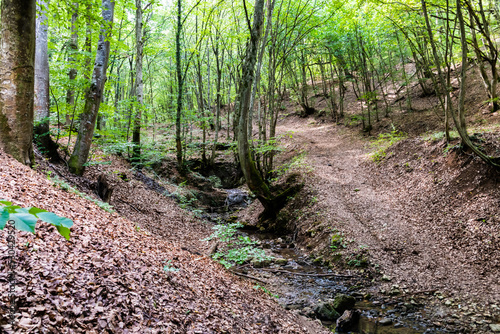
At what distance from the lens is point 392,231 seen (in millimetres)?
8320

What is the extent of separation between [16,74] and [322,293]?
24.6 ft

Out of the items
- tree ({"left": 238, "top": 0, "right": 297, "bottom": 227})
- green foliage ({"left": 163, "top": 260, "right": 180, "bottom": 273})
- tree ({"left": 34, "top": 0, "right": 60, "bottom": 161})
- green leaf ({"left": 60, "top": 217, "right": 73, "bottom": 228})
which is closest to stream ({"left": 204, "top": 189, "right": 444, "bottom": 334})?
green foliage ({"left": 163, "top": 260, "right": 180, "bottom": 273})

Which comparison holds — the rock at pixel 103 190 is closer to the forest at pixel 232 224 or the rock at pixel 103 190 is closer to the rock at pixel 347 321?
the forest at pixel 232 224

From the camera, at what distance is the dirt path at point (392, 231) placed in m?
6.09

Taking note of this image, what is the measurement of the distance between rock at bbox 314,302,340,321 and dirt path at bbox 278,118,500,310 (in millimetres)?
1849

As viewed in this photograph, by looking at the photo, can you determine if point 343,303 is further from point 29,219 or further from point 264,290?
point 29,219

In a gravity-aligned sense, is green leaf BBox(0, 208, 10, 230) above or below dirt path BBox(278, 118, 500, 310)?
above

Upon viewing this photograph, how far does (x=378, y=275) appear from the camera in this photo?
684cm

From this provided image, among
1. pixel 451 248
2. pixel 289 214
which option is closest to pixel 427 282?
pixel 451 248

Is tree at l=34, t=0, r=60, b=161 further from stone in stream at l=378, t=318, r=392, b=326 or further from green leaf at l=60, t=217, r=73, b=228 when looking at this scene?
stone in stream at l=378, t=318, r=392, b=326

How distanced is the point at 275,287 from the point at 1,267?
5321 mm

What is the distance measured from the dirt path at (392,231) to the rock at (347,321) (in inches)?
66.4

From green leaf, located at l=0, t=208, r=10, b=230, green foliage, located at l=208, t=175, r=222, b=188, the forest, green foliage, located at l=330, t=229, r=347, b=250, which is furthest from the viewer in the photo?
green foliage, located at l=208, t=175, r=222, b=188

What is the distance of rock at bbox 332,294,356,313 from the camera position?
5.74 metres
